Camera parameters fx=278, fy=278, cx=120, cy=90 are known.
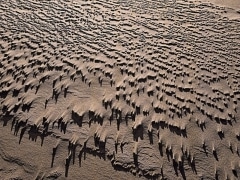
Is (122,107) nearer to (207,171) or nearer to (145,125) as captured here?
(145,125)

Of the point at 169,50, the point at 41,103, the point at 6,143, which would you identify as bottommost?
the point at 6,143

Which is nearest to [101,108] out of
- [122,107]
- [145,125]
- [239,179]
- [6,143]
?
[122,107]

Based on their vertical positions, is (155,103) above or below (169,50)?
below

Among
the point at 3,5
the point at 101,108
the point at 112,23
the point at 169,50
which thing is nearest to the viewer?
the point at 101,108

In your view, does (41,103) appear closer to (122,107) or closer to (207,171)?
(122,107)

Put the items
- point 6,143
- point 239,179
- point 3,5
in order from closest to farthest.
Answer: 1. point 239,179
2. point 6,143
3. point 3,5

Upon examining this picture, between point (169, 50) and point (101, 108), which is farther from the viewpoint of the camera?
point (169, 50)

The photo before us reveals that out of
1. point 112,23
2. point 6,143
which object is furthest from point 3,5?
point 6,143
